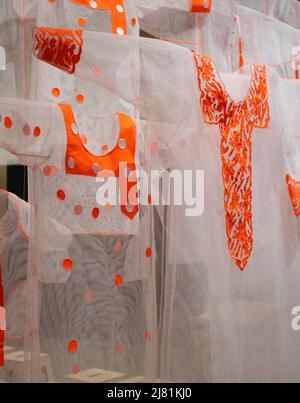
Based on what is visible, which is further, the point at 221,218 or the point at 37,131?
the point at 221,218

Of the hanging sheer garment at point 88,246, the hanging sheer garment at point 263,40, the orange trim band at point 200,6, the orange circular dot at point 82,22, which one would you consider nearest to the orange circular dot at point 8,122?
the hanging sheer garment at point 88,246

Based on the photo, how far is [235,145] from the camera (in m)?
1.53

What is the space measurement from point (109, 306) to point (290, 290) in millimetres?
668

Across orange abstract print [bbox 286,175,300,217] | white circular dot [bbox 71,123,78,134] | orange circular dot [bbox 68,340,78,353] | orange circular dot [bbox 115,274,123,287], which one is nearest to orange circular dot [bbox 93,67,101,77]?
white circular dot [bbox 71,123,78,134]

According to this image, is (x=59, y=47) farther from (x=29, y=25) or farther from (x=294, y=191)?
(x=294, y=191)

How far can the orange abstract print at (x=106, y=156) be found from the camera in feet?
3.93

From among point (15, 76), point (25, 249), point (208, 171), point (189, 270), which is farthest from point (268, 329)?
point (15, 76)

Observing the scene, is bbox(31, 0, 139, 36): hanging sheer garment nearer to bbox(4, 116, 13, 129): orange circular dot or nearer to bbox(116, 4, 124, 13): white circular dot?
bbox(116, 4, 124, 13): white circular dot

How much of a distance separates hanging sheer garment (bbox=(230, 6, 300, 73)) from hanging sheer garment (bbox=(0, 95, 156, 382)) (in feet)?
1.93

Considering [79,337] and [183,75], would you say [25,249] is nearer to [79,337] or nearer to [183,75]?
[79,337]

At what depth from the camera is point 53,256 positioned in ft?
3.88

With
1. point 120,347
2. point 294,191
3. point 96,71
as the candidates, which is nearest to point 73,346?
point 120,347

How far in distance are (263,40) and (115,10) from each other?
0.63 meters

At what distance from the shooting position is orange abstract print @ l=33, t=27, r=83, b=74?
3.82 feet
